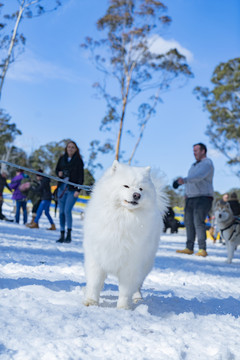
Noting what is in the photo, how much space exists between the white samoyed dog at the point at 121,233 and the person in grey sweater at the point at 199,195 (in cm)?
483

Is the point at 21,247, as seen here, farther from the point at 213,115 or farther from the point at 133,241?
the point at 213,115

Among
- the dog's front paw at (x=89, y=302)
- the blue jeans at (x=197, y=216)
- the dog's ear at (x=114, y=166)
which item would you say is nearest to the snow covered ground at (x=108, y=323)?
the dog's front paw at (x=89, y=302)

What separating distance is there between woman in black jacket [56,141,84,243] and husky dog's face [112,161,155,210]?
14.3 feet

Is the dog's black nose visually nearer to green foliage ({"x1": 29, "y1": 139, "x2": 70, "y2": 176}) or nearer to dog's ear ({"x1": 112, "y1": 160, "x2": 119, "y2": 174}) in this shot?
dog's ear ({"x1": 112, "y1": 160, "x2": 119, "y2": 174})

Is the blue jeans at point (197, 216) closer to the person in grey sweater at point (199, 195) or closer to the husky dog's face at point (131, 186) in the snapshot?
the person in grey sweater at point (199, 195)

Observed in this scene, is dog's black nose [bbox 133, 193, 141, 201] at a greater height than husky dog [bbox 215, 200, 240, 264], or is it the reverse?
dog's black nose [bbox 133, 193, 141, 201]

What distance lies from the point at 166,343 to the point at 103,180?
132 centimetres

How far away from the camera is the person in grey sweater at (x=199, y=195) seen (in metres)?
7.61

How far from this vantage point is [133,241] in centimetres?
259

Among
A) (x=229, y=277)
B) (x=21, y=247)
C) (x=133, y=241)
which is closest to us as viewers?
(x=133, y=241)

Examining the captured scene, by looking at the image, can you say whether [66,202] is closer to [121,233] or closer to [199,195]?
[199,195]

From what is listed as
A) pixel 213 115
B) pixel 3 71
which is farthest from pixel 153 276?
pixel 213 115

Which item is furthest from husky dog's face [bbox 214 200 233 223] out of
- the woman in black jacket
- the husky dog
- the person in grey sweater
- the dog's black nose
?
the dog's black nose

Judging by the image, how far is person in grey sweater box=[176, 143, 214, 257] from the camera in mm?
7609
